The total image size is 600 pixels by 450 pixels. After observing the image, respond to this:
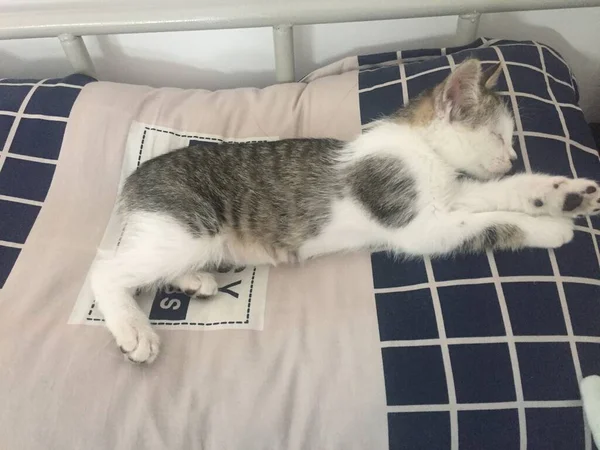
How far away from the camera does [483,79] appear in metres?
1.22

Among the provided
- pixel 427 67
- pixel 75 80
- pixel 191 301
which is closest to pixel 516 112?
→ pixel 427 67

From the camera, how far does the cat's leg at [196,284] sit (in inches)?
48.0

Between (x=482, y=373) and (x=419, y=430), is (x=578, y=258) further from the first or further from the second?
(x=419, y=430)

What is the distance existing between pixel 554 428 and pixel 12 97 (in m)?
1.61

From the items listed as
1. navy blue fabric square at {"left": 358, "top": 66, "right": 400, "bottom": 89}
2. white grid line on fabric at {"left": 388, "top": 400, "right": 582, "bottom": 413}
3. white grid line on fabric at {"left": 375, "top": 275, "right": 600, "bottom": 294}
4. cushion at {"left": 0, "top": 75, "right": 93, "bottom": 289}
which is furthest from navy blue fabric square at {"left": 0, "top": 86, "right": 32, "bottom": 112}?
white grid line on fabric at {"left": 388, "top": 400, "right": 582, "bottom": 413}

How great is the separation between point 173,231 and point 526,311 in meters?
0.79

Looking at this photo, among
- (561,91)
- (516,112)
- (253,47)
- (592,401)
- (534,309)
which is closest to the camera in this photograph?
(592,401)

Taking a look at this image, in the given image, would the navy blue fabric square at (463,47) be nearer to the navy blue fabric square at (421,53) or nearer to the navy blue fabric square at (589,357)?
the navy blue fabric square at (421,53)

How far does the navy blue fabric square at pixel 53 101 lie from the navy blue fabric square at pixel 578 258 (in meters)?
1.34

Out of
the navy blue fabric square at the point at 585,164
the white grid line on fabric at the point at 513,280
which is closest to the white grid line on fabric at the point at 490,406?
the white grid line on fabric at the point at 513,280

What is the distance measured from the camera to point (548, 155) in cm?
133

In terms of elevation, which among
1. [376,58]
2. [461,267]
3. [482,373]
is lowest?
[482,373]

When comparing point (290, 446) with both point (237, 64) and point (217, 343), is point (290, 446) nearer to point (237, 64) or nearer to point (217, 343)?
point (217, 343)

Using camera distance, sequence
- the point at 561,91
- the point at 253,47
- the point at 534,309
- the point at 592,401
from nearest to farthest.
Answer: the point at 592,401 → the point at 534,309 → the point at 561,91 → the point at 253,47
